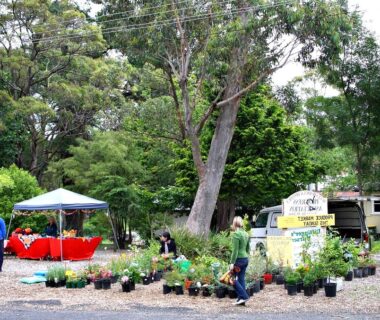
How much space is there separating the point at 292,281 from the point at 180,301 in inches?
89.9

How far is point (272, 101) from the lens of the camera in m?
26.6

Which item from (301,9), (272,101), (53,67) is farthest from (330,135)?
(53,67)

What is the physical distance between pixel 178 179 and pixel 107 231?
6.66m

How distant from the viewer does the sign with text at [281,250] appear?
47.6 feet

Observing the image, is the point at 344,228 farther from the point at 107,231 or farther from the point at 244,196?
the point at 107,231

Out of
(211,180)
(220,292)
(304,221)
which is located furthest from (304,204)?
(211,180)

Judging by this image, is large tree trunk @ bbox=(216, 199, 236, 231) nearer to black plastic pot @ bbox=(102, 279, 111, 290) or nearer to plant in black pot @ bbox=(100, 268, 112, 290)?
plant in black pot @ bbox=(100, 268, 112, 290)

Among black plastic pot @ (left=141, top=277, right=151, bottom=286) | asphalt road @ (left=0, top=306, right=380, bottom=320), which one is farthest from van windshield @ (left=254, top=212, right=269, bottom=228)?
asphalt road @ (left=0, top=306, right=380, bottom=320)

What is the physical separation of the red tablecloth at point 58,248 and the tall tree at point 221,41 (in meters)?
3.54

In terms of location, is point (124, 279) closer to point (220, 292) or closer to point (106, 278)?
point (106, 278)

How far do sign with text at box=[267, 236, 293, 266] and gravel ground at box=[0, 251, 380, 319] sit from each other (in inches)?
40.8

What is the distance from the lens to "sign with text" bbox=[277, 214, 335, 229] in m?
15.2

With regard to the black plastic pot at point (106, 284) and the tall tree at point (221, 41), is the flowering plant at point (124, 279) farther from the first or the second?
the tall tree at point (221, 41)

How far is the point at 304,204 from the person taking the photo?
613 inches
